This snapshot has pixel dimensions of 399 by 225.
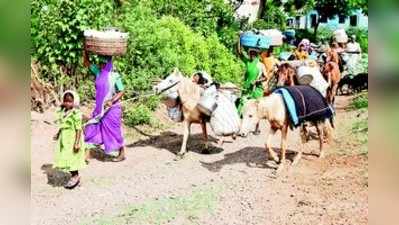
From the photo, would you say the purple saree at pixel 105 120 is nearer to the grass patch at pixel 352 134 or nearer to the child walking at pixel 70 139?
the child walking at pixel 70 139

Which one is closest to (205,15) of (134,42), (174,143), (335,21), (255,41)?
(134,42)

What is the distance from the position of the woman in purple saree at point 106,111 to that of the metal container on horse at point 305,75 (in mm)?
2622

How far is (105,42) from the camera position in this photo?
26.7 feet

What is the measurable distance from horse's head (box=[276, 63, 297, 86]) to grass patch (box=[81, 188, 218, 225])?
267 centimetres

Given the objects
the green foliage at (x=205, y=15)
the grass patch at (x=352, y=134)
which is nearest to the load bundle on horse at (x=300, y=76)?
the grass patch at (x=352, y=134)

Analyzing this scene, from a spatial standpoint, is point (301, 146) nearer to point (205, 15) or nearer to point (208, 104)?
point (208, 104)

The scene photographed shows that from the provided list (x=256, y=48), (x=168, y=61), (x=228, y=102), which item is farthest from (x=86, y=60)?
(x=168, y=61)

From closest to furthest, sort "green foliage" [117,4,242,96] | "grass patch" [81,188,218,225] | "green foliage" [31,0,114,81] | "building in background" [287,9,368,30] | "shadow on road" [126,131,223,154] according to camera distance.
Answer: "grass patch" [81,188,218,225], "shadow on road" [126,131,223,154], "green foliage" [31,0,114,81], "green foliage" [117,4,242,96], "building in background" [287,9,368,30]

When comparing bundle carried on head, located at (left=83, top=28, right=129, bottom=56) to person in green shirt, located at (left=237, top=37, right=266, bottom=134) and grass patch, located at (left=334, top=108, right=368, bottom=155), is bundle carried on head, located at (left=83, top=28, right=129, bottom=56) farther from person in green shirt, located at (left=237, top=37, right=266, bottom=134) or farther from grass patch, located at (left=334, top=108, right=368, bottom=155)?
grass patch, located at (left=334, top=108, right=368, bottom=155)

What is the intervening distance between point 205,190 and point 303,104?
1.68 metres

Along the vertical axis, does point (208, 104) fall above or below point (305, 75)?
below

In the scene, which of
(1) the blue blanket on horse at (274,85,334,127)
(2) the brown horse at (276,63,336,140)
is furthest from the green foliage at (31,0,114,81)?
(1) the blue blanket on horse at (274,85,334,127)

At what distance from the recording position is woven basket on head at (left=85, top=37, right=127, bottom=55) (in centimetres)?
814

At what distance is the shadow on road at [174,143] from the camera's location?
9406 millimetres
